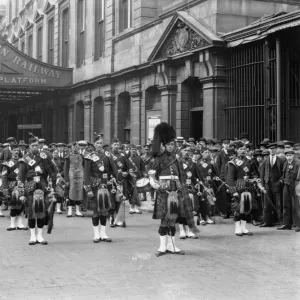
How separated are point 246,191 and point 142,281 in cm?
468

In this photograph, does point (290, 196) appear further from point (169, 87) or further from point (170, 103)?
point (169, 87)

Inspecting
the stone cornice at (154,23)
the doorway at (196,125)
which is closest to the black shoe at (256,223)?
the doorway at (196,125)

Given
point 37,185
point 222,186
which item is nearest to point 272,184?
point 222,186

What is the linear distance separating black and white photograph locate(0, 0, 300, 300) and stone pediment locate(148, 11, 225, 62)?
58 mm

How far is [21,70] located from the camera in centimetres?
2842

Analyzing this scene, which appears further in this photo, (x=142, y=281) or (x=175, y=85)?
(x=175, y=85)

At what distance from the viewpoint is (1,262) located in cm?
822

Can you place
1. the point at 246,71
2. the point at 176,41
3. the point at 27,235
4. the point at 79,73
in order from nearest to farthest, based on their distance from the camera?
the point at 27,235
the point at 246,71
the point at 176,41
the point at 79,73

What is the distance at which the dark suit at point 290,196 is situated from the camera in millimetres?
11875

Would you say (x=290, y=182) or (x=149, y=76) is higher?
(x=149, y=76)

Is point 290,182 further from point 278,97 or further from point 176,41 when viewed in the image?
point 176,41

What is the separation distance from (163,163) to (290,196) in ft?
13.6

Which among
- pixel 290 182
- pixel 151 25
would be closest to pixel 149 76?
pixel 151 25

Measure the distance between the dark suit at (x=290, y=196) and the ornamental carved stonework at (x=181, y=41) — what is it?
702 centimetres
